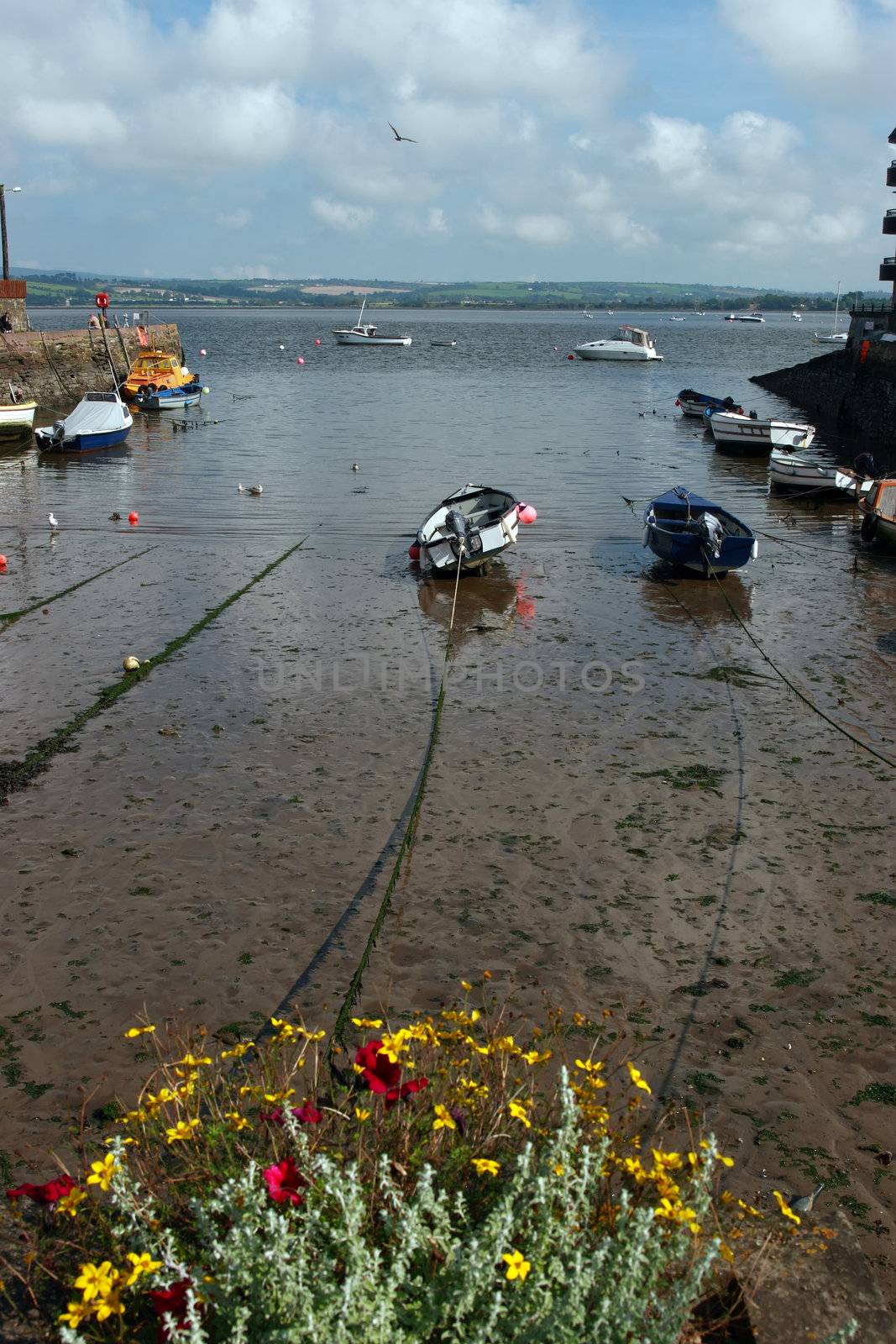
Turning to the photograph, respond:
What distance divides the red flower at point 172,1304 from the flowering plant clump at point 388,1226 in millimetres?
11

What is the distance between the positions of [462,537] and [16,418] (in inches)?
844

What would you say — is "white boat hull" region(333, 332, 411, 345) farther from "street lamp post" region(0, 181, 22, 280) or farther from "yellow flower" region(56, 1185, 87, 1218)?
"yellow flower" region(56, 1185, 87, 1218)

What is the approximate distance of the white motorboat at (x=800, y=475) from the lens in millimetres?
27409

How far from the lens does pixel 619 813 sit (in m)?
10.1

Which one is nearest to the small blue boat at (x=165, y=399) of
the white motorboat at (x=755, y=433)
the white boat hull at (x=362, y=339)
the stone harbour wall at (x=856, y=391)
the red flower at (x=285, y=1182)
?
the white motorboat at (x=755, y=433)

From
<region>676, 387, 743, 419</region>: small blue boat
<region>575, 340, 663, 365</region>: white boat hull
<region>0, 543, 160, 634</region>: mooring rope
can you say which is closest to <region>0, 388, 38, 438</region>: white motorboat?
<region>0, 543, 160, 634</region>: mooring rope

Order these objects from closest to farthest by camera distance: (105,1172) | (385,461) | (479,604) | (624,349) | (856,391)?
(105,1172) → (479,604) → (385,461) → (856,391) → (624,349)

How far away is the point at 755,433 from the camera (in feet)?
116

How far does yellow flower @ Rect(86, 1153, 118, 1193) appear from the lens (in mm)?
3730

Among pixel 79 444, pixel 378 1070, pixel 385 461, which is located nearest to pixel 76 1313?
pixel 378 1070

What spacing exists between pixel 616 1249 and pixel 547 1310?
307mm

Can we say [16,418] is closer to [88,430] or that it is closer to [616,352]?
[88,430]

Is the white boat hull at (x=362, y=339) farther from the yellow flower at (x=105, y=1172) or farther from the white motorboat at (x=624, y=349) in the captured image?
the yellow flower at (x=105, y=1172)

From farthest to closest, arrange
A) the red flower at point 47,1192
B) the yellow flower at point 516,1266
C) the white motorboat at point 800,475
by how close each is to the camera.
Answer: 1. the white motorboat at point 800,475
2. the red flower at point 47,1192
3. the yellow flower at point 516,1266
